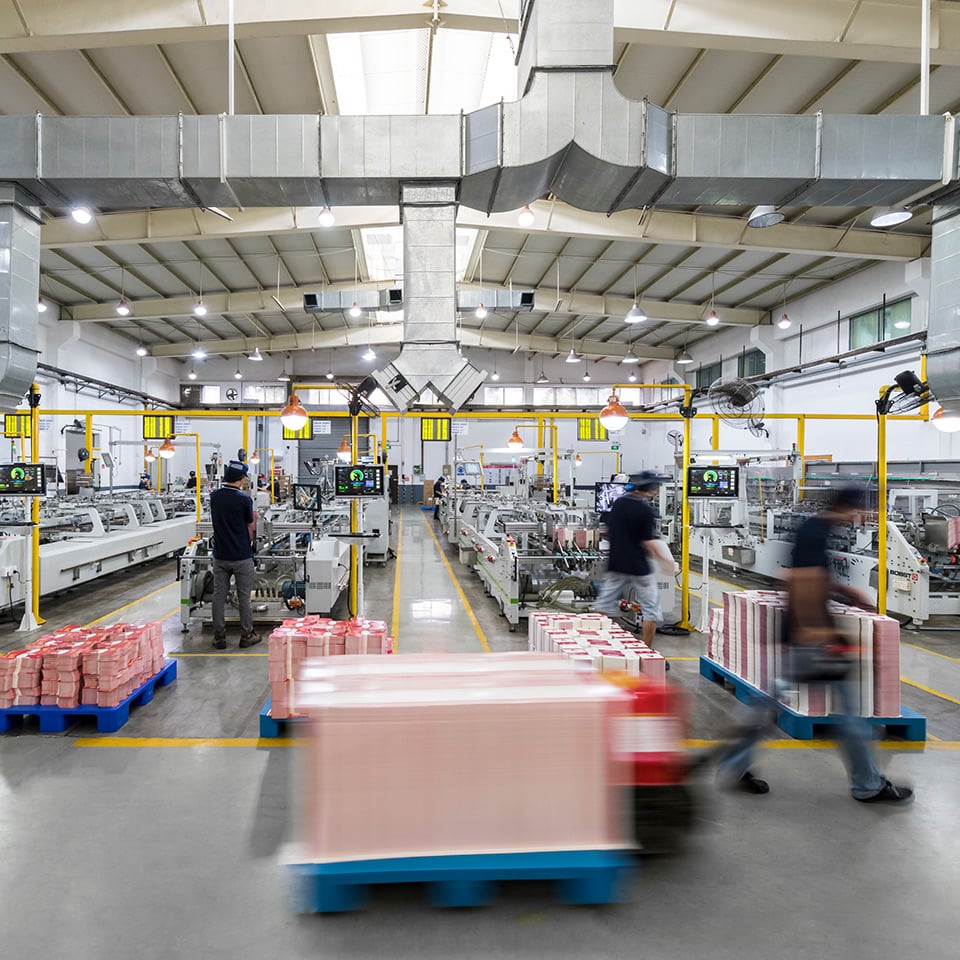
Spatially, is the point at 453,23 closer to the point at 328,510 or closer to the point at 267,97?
the point at 267,97

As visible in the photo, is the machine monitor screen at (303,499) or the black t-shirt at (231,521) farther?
the machine monitor screen at (303,499)

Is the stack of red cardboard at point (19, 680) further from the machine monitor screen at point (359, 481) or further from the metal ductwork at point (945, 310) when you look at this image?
the metal ductwork at point (945, 310)

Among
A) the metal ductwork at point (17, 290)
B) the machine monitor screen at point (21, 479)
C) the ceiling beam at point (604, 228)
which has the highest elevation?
the ceiling beam at point (604, 228)

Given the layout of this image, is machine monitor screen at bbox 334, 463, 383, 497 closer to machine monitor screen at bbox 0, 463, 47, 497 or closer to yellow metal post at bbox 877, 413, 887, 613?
machine monitor screen at bbox 0, 463, 47, 497

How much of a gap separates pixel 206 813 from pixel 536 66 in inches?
190

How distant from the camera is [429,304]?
4188 millimetres

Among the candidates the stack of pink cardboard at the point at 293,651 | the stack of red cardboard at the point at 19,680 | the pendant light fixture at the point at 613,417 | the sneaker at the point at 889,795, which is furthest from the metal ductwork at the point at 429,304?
the pendant light fixture at the point at 613,417

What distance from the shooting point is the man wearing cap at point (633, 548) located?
5.27 m

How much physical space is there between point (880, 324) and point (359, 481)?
12792 millimetres

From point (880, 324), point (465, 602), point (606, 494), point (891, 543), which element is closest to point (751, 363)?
point (880, 324)

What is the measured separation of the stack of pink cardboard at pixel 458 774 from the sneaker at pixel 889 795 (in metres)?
1.81

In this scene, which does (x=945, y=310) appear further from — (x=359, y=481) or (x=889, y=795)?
(x=359, y=481)

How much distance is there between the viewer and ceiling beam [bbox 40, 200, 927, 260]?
36.0 ft

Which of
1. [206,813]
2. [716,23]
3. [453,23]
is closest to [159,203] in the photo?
[453,23]
